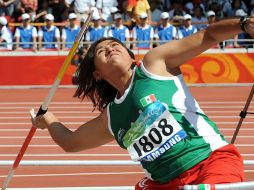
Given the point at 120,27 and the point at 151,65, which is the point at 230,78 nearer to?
the point at 120,27

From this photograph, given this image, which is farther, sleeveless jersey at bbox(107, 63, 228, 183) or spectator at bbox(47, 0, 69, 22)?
spectator at bbox(47, 0, 69, 22)

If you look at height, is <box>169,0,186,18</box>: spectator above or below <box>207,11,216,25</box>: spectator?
below

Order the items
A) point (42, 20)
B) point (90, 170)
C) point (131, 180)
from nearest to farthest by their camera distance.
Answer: point (131, 180) → point (90, 170) → point (42, 20)

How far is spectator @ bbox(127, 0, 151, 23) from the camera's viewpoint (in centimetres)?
1725

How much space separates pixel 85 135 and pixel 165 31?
12916mm

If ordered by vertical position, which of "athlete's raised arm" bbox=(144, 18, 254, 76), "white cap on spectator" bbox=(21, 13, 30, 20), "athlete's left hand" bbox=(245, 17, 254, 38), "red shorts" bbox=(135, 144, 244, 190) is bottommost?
"white cap on spectator" bbox=(21, 13, 30, 20)

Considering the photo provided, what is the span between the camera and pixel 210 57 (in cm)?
1700

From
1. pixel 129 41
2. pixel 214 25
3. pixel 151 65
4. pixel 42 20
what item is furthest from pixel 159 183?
pixel 42 20

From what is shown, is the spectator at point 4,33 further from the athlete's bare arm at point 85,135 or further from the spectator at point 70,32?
the athlete's bare arm at point 85,135

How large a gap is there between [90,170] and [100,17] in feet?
29.7

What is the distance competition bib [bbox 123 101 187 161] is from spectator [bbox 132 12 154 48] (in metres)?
13.0

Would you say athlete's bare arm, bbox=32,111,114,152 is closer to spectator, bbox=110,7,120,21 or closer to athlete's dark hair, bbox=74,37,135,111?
athlete's dark hair, bbox=74,37,135,111

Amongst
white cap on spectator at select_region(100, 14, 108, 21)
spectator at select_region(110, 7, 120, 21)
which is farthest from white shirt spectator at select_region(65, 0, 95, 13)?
spectator at select_region(110, 7, 120, 21)

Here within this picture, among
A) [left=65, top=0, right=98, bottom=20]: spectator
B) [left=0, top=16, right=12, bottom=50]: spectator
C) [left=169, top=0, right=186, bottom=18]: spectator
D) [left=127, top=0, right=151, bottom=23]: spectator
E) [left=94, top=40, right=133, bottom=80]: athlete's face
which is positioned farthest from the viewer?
[left=169, top=0, right=186, bottom=18]: spectator
